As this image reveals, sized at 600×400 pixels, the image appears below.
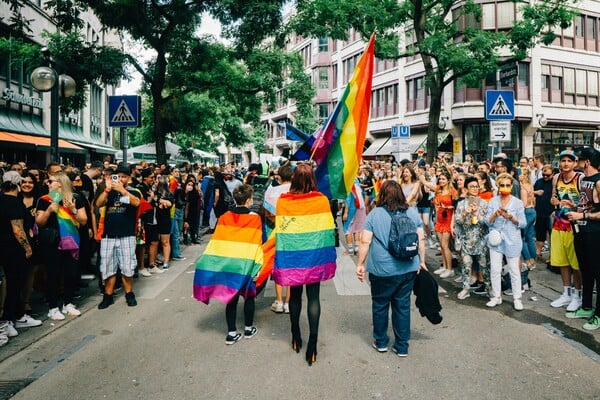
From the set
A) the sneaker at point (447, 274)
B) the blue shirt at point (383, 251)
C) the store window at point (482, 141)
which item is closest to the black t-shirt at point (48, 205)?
the blue shirt at point (383, 251)

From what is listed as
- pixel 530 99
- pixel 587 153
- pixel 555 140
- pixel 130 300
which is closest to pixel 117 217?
pixel 130 300

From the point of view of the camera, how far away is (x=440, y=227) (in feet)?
30.2

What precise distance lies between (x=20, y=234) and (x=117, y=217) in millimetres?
1255

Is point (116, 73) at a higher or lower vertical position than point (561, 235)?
higher

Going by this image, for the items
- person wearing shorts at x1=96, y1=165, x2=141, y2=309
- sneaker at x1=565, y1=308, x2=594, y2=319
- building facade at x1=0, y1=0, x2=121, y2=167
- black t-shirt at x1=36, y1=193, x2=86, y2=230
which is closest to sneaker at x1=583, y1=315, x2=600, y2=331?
Answer: sneaker at x1=565, y1=308, x2=594, y2=319

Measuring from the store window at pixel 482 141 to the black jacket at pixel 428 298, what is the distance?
90.8ft

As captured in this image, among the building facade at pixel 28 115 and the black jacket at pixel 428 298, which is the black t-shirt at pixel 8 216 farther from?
the building facade at pixel 28 115

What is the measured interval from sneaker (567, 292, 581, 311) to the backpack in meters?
3.04

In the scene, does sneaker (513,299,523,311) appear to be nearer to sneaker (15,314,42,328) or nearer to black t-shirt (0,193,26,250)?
sneaker (15,314,42,328)

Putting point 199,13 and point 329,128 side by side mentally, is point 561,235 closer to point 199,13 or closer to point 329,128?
point 329,128

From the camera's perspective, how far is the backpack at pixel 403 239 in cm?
498

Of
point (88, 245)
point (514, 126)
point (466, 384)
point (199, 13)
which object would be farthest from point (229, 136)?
point (466, 384)

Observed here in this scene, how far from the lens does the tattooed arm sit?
6.00 meters

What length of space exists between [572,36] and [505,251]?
31.9 metres
